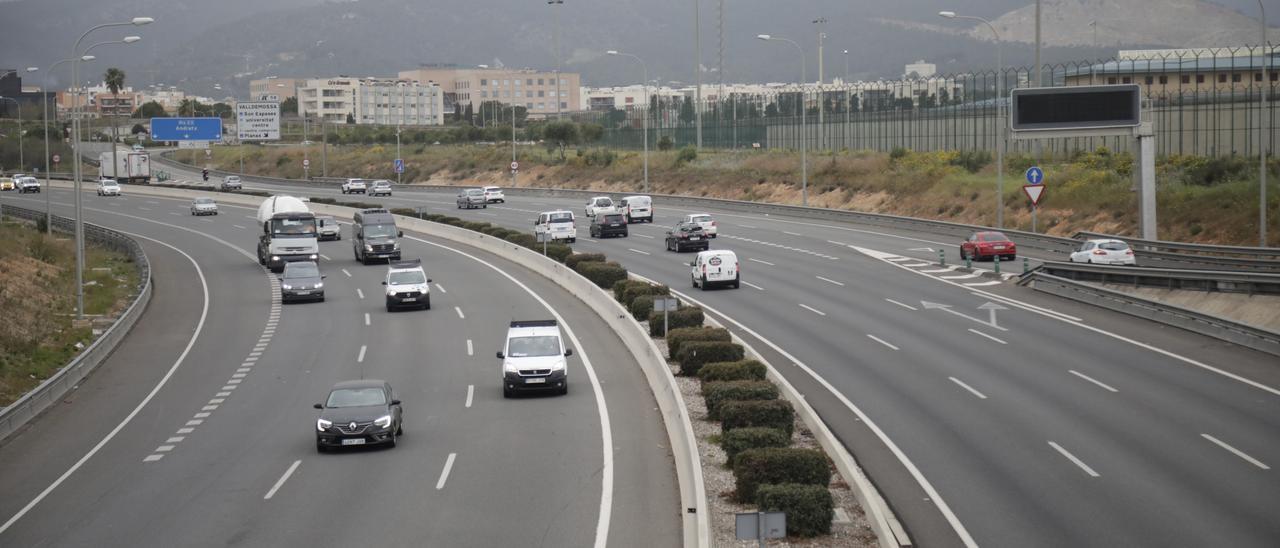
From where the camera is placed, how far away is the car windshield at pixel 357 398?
25.8m

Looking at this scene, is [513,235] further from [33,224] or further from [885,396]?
[33,224]

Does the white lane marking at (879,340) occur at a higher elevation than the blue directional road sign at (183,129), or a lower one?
lower

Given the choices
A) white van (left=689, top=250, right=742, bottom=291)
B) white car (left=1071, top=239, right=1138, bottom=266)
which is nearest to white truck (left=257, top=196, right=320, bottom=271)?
white van (left=689, top=250, right=742, bottom=291)

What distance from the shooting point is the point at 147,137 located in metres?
189

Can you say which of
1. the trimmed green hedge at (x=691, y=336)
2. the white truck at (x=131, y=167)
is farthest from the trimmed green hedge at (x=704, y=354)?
the white truck at (x=131, y=167)

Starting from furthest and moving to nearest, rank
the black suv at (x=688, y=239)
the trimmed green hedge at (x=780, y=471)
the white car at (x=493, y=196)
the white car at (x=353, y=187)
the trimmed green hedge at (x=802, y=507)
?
the white car at (x=353, y=187)
the white car at (x=493, y=196)
the black suv at (x=688, y=239)
the trimmed green hedge at (x=780, y=471)
the trimmed green hedge at (x=802, y=507)

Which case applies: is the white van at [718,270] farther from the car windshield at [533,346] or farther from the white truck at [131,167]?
the white truck at [131,167]

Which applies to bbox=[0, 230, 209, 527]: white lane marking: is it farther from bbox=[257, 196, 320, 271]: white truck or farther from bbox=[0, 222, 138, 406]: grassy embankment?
bbox=[257, 196, 320, 271]: white truck

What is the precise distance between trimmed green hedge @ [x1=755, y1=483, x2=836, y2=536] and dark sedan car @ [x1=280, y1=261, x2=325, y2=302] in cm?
3258

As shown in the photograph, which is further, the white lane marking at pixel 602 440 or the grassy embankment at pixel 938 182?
the grassy embankment at pixel 938 182

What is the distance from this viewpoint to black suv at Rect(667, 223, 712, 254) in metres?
59.9

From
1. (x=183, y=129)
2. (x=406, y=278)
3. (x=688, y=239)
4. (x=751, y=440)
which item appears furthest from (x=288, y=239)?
(x=183, y=129)

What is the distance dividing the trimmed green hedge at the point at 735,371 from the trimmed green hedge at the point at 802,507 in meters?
9.39

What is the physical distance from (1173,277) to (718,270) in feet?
51.0
